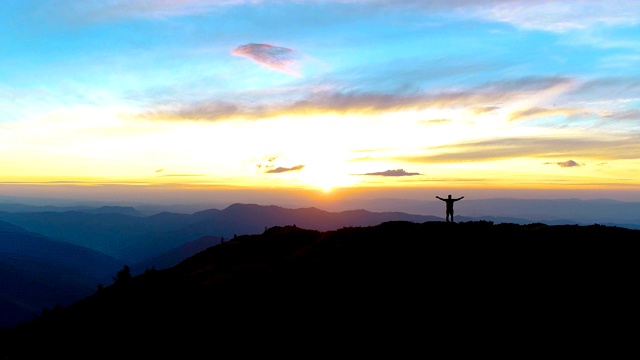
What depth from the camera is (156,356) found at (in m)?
23.1

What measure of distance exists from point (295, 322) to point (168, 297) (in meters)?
16.2

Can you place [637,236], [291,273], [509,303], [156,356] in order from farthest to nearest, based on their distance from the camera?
[291,273], [637,236], [156,356], [509,303]

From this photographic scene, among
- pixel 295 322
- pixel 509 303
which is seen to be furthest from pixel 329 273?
pixel 509 303

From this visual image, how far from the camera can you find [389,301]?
23.8 meters

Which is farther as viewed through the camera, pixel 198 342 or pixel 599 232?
pixel 599 232

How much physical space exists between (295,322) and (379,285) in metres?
6.11

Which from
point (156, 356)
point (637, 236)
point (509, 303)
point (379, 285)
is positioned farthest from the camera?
point (637, 236)

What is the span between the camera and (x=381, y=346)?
64.7ft

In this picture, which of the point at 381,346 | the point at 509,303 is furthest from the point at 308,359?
the point at 509,303

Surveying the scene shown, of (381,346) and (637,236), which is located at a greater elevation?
(637,236)

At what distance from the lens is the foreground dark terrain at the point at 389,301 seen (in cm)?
2005

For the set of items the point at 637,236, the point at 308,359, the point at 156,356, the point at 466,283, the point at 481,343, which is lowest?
the point at 156,356

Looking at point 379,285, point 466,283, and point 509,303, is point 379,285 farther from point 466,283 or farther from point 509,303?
point 509,303

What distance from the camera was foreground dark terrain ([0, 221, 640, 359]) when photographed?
20047mm
